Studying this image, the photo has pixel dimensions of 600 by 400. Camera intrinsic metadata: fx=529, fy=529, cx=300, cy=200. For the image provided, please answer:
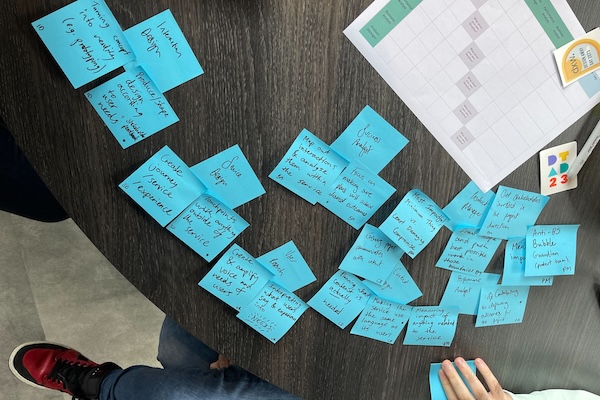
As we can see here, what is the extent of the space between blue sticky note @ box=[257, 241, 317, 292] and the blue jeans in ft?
1.07

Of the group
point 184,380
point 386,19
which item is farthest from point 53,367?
point 386,19

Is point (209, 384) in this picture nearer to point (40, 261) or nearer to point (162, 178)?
point (162, 178)

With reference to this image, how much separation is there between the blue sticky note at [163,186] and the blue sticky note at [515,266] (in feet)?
1.58

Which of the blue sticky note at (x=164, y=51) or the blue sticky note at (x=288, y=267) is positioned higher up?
the blue sticky note at (x=164, y=51)

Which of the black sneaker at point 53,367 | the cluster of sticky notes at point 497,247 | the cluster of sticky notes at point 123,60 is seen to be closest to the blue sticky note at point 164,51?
the cluster of sticky notes at point 123,60

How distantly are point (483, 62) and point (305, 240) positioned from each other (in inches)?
13.4

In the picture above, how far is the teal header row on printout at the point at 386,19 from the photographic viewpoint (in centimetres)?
67

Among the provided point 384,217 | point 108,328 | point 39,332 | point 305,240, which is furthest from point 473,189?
point 39,332

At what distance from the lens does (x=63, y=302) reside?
144cm

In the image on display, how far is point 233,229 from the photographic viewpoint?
2.36 feet

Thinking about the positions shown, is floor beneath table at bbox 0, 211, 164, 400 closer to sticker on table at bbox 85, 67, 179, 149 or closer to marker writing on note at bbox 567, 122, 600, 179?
sticker on table at bbox 85, 67, 179, 149

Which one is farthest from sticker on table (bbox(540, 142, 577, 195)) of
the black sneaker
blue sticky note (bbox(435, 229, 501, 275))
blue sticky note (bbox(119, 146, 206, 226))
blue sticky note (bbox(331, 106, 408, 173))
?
the black sneaker

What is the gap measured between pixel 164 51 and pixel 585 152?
24.1 inches

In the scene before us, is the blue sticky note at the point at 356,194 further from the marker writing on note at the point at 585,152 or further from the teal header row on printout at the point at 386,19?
the marker writing on note at the point at 585,152
